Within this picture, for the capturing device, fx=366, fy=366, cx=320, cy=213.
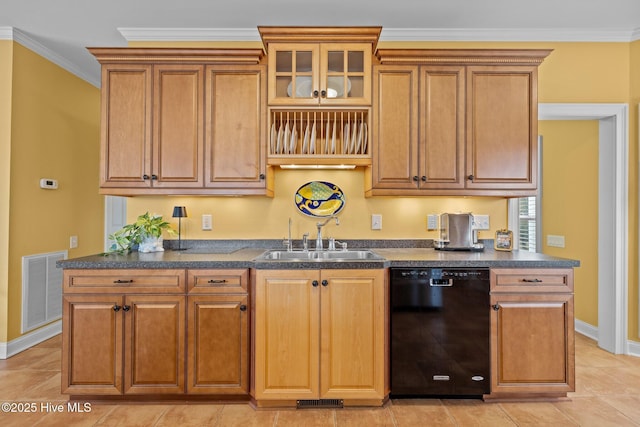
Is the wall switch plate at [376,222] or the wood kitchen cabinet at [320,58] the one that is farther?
the wall switch plate at [376,222]

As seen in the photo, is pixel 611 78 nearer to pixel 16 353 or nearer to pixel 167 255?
pixel 167 255

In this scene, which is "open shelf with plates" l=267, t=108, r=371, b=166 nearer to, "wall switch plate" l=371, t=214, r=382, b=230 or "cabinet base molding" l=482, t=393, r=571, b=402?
"wall switch plate" l=371, t=214, r=382, b=230

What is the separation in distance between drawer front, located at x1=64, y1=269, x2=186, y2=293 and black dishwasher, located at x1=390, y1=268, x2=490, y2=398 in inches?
53.2

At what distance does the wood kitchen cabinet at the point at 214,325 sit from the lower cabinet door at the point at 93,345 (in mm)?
446

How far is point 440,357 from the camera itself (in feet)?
7.47

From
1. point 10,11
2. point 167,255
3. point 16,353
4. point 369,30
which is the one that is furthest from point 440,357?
point 10,11

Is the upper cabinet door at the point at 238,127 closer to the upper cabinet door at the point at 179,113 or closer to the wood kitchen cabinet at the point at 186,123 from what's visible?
the wood kitchen cabinet at the point at 186,123

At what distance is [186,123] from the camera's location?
2.65 meters

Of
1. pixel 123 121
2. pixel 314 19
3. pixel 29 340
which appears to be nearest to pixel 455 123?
pixel 314 19

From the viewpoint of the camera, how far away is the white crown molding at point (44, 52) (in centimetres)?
312

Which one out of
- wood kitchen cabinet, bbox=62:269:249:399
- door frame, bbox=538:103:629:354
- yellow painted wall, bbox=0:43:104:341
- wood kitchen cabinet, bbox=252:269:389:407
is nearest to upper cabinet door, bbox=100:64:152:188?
wood kitchen cabinet, bbox=62:269:249:399

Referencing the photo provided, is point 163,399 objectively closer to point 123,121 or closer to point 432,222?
point 123,121

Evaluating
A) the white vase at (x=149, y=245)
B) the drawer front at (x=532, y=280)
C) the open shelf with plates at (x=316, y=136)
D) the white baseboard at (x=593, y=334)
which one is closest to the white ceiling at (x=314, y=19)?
the open shelf with plates at (x=316, y=136)

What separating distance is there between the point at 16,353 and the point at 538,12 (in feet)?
16.8
